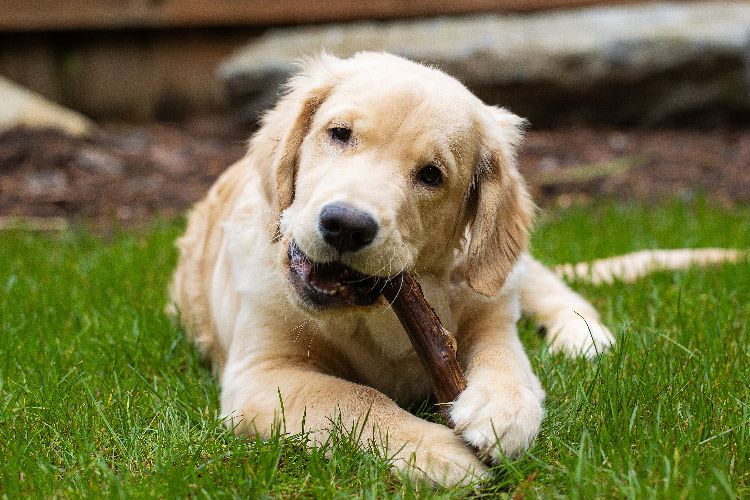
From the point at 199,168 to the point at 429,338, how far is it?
5552 mm

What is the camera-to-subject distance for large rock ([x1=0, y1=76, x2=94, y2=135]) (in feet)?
24.8

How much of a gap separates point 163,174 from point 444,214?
5132 millimetres


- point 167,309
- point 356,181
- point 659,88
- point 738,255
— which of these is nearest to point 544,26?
point 659,88

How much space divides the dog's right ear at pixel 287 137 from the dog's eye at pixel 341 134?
0.83ft

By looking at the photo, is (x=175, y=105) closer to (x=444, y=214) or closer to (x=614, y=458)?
(x=444, y=214)

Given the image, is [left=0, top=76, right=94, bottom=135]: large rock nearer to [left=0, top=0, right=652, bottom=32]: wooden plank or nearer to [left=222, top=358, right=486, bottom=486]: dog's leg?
[left=0, top=0, right=652, bottom=32]: wooden plank

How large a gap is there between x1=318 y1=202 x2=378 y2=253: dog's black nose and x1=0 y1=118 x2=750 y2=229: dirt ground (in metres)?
4.24

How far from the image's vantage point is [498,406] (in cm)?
238

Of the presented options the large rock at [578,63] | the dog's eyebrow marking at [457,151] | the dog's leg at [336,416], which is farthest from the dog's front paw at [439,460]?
the large rock at [578,63]

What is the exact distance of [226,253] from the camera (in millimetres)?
3430

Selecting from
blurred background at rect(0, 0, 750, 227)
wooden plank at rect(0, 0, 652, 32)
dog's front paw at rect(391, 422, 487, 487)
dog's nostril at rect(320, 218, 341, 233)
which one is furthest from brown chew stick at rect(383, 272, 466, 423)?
wooden plank at rect(0, 0, 652, 32)

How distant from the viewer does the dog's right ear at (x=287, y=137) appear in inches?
116

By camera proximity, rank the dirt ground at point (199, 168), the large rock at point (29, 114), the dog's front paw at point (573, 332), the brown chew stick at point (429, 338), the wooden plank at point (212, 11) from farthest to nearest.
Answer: the wooden plank at point (212, 11) < the large rock at point (29, 114) < the dirt ground at point (199, 168) < the dog's front paw at point (573, 332) < the brown chew stick at point (429, 338)

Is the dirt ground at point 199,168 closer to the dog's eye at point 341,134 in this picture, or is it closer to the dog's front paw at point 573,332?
the dog's front paw at point 573,332
